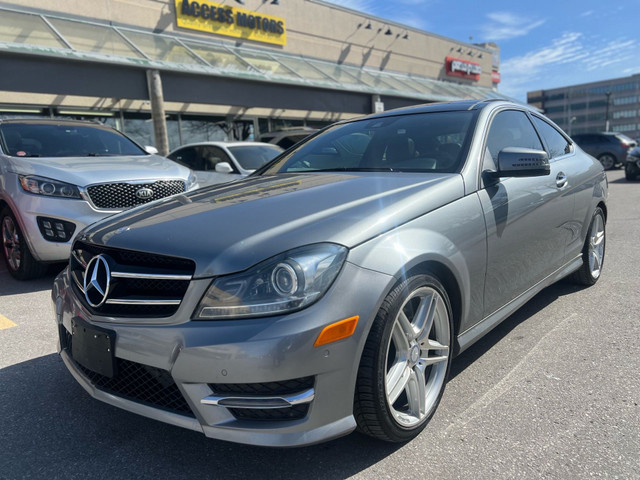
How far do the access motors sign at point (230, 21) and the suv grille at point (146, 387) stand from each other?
56.6 feet

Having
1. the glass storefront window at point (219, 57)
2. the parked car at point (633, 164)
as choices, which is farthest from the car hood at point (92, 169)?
the parked car at point (633, 164)

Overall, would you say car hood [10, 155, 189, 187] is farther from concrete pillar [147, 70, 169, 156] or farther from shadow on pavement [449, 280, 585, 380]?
concrete pillar [147, 70, 169, 156]

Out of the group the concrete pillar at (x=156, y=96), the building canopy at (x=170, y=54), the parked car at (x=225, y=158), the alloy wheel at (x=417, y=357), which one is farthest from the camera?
the concrete pillar at (x=156, y=96)

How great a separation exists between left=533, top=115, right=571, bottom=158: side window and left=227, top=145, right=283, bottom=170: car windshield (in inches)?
204

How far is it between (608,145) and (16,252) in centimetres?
2094

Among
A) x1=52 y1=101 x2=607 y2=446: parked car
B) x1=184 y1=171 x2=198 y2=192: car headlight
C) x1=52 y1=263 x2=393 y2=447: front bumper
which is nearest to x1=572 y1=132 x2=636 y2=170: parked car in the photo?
x1=184 y1=171 x2=198 y2=192: car headlight

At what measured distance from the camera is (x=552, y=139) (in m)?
3.92

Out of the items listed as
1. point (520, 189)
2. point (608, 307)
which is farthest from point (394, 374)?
point (608, 307)

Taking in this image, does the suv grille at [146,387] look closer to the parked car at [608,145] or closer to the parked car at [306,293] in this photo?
the parked car at [306,293]

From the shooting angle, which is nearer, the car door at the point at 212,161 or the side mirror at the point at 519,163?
the side mirror at the point at 519,163

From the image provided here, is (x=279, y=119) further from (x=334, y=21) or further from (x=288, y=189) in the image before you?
(x=288, y=189)

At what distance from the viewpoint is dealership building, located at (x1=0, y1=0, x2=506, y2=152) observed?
11.3m

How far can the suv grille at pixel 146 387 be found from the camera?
1841mm

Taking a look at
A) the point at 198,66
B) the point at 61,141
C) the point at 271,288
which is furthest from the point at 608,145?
the point at 271,288
